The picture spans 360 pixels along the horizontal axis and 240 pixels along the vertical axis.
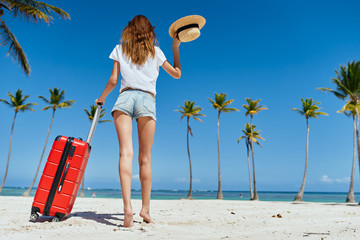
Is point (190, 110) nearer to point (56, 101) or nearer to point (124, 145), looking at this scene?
point (56, 101)

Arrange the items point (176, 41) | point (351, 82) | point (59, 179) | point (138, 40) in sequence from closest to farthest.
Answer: point (59, 179) → point (138, 40) → point (176, 41) → point (351, 82)

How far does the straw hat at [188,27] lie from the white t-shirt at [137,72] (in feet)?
1.58

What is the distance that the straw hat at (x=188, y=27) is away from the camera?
342cm

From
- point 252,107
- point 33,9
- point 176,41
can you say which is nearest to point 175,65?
point 176,41

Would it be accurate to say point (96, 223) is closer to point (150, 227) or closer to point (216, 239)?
point (150, 227)

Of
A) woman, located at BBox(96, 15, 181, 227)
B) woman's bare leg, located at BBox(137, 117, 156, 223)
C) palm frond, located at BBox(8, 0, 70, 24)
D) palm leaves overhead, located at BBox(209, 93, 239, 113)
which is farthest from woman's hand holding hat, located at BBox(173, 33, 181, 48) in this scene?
palm leaves overhead, located at BBox(209, 93, 239, 113)

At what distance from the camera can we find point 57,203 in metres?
3.05

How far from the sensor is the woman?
3113 millimetres

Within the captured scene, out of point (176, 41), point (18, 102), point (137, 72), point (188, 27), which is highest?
point (18, 102)

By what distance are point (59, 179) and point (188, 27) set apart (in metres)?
2.32

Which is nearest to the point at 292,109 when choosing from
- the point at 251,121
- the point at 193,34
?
the point at 251,121

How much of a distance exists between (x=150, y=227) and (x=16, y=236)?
1.22 metres

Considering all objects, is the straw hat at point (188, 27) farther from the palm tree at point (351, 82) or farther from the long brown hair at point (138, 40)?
the palm tree at point (351, 82)

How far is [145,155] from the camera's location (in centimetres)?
326
